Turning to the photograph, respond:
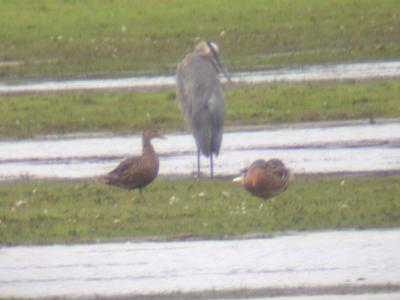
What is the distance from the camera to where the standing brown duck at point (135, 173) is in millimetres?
13203

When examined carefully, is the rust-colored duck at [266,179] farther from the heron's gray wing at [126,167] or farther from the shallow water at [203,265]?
the shallow water at [203,265]

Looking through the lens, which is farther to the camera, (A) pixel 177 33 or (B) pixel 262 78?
(A) pixel 177 33

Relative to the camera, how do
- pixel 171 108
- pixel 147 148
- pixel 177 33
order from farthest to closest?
pixel 177 33
pixel 171 108
pixel 147 148

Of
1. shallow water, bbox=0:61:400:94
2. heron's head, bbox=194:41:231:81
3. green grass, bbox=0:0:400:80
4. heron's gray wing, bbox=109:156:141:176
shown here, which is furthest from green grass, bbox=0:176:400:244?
green grass, bbox=0:0:400:80

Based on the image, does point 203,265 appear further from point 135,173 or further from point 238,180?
point 238,180

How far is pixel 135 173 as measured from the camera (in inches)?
518

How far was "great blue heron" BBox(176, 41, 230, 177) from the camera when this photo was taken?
15.2 m

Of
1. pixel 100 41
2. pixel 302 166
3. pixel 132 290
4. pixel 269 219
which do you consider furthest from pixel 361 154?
pixel 100 41

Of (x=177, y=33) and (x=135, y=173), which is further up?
(x=135, y=173)

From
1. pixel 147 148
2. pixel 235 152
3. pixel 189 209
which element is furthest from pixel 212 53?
pixel 189 209

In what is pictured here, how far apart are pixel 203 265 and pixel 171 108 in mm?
9452

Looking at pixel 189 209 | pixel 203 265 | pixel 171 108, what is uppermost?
pixel 203 265

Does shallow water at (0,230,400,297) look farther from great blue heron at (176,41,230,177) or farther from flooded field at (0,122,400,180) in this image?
great blue heron at (176,41,230,177)

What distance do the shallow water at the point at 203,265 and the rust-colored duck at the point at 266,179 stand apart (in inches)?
50.5
